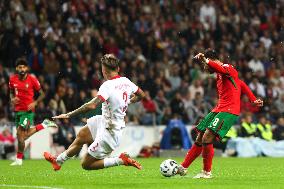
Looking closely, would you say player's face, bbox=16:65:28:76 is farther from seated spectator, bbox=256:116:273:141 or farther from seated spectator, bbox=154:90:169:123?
seated spectator, bbox=256:116:273:141

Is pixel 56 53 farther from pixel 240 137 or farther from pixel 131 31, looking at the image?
pixel 240 137

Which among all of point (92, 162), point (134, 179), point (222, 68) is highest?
point (222, 68)

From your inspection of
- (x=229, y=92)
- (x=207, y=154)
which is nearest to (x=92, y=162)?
(x=207, y=154)

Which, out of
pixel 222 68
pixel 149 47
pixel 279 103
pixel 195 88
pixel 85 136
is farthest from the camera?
pixel 149 47

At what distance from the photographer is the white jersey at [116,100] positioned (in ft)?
44.0

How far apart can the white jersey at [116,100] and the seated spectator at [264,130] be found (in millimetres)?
15030

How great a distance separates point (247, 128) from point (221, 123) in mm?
13180

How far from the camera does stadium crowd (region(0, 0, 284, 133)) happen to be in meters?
27.1

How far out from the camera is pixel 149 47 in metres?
30.7

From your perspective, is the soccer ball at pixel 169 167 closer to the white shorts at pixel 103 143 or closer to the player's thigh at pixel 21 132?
the white shorts at pixel 103 143

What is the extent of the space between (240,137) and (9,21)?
8.28m

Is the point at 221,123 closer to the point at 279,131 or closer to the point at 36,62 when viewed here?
the point at 36,62

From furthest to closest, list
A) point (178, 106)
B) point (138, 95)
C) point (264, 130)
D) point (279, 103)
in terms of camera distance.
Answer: point (279, 103)
point (264, 130)
point (178, 106)
point (138, 95)

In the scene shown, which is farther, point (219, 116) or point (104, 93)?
point (219, 116)
